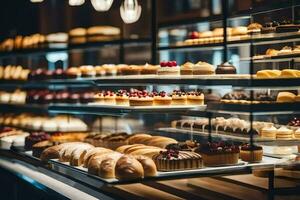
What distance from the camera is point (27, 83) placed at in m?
9.00

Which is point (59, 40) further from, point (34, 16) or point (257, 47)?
point (257, 47)

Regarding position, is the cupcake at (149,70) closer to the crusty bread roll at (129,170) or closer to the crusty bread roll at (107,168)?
the crusty bread roll at (107,168)

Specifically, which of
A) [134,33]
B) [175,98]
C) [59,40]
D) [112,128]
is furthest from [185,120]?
[134,33]

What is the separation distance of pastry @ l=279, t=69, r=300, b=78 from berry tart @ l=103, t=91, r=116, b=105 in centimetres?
198

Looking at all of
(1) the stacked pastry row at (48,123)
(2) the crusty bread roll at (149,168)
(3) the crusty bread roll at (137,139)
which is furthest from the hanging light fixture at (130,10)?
(1) the stacked pastry row at (48,123)

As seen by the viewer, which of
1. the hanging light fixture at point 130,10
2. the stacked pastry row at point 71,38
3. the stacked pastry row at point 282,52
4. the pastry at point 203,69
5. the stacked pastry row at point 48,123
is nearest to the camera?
the stacked pastry row at point 282,52

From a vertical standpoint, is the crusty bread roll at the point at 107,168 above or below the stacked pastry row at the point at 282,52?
below

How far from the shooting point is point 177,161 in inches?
161

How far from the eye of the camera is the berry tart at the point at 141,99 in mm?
5352

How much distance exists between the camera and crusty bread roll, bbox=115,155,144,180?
395 cm

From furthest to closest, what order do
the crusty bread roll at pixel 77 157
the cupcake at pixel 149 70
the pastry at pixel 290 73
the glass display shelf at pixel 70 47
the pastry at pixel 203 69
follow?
the glass display shelf at pixel 70 47, the cupcake at pixel 149 70, the pastry at pixel 203 69, the crusty bread roll at pixel 77 157, the pastry at pixel 290 73

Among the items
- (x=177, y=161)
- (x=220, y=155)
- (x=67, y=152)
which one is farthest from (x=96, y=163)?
(x=220, y=155)

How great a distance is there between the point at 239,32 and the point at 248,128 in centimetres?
133

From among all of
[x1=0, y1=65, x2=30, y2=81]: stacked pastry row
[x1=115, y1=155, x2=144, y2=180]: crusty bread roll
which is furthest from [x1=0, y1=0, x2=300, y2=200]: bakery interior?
[x1=0, y1=65, x2=30, y2=81]: stacked pastry row
